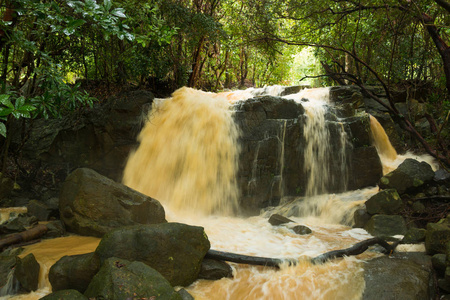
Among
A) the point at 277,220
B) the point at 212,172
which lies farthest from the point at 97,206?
the point at 277,220

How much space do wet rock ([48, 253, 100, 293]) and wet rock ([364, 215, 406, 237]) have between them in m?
4.77

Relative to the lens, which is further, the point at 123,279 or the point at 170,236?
the point at 170,236

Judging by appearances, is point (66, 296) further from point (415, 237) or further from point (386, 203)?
point (386, 203)

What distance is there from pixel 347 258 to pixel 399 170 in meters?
2.94

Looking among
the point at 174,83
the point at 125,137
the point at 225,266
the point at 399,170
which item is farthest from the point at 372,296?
the point at 174,83

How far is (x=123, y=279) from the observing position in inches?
124

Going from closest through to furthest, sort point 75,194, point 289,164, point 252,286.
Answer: point 252,286 → point 75,194 → point 289,164

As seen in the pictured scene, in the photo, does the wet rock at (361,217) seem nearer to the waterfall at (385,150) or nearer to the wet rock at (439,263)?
the wet rock at (439,263)

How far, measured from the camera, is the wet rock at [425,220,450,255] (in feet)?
13.9

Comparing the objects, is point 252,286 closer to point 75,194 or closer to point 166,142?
point 75,194

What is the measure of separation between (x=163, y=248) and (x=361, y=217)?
13.9ft

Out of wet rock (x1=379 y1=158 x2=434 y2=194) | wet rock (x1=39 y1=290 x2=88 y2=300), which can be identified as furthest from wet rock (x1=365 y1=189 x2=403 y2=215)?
wet rock (x1=39 y1=290 x2=88 y2=300)

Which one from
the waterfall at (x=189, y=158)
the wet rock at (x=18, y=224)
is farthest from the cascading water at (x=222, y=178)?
the wet rock at (x=18, y=224)

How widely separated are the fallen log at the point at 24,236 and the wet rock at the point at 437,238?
20.3 ft
